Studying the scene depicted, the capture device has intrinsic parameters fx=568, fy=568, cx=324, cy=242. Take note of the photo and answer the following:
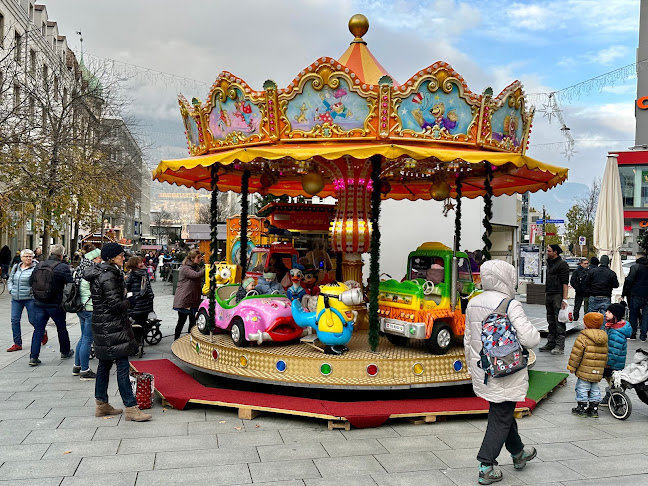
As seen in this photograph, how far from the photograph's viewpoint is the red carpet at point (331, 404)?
21.1 ft

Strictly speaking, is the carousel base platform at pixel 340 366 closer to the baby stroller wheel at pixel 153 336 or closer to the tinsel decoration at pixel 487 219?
the tinsel decoration at pixel 487 219

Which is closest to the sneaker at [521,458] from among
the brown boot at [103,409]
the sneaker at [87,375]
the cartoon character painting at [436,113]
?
the cartoon character painting at [436,113]

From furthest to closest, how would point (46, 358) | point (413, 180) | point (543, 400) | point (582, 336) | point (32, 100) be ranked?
point (32, 100) < point (413, 180) < point (46, 358) < point (543, 400) < point (582, 336)

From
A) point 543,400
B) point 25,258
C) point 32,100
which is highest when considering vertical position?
point 32,100

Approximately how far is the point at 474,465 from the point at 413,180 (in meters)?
8.39

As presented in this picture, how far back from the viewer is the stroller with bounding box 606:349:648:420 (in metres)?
6.81

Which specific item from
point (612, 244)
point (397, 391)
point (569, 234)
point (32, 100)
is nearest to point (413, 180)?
point (612, 244)

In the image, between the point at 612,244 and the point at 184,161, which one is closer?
the point at 184,161

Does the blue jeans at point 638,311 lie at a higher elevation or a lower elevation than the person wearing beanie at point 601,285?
lower

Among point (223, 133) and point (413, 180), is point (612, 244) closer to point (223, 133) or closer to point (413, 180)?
point (413, 180)

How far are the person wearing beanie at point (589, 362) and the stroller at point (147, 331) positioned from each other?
7213 mm

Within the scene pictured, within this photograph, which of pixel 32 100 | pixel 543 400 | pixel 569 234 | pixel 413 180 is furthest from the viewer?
A: pixel 569 234

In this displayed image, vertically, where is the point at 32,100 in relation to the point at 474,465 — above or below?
above

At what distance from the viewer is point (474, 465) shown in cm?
537
